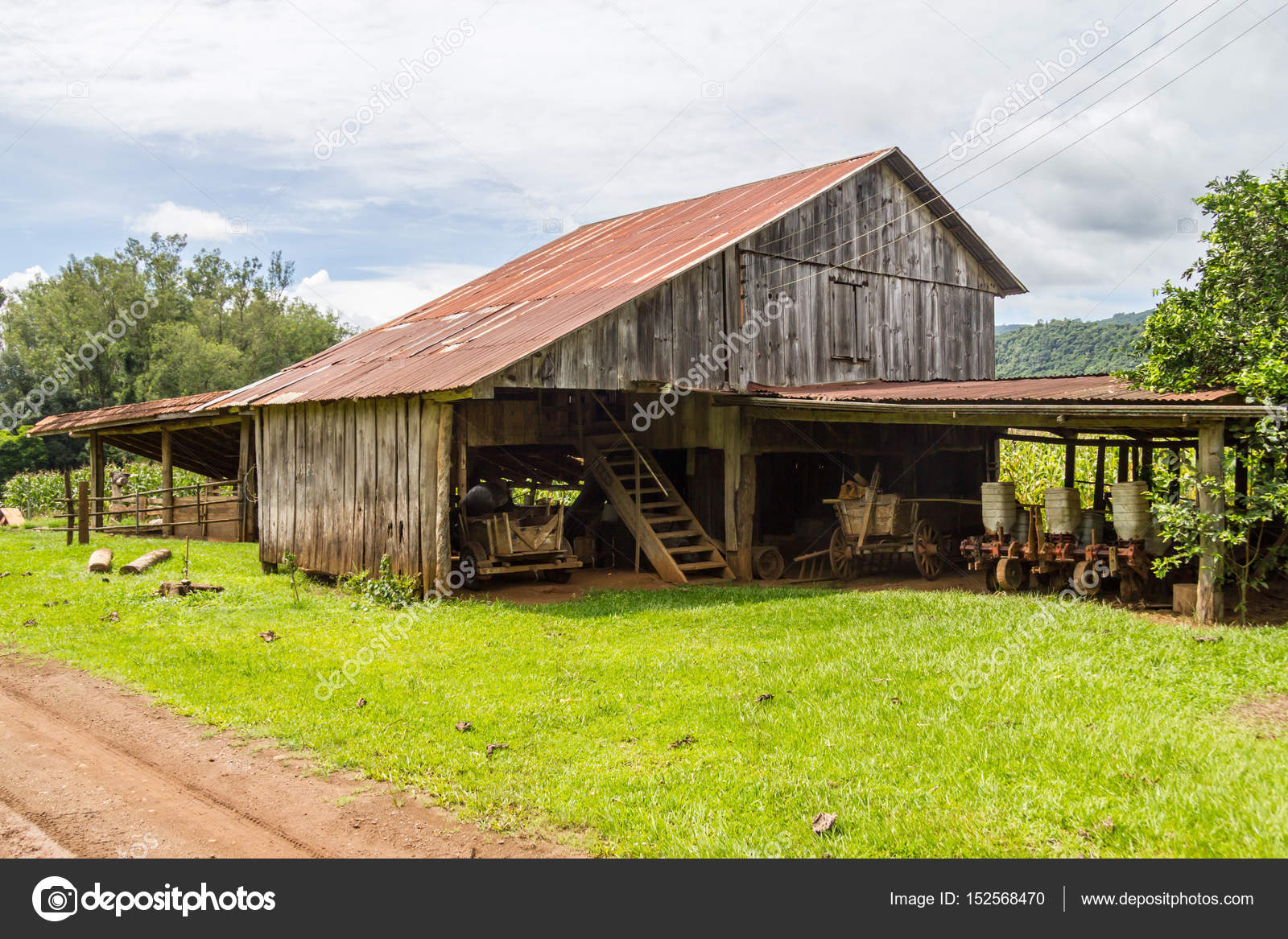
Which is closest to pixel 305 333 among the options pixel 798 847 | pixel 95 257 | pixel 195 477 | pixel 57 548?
pixel 95 257

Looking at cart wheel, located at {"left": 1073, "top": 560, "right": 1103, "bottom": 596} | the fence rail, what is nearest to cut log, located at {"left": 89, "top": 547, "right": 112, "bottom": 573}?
the fence rail

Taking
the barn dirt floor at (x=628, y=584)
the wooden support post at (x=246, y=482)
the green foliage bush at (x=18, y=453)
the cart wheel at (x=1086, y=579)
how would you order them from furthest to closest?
the green foliage bush at (x=18, y=453) → the wooden support post at (x=246, y=482) → the barn dirt floor at (x=628, y=584) → the cart wheel at (x=1086, y=579)

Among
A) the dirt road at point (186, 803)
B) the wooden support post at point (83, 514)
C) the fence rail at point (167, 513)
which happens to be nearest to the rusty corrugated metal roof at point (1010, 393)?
the dirt road at point (186, 803)

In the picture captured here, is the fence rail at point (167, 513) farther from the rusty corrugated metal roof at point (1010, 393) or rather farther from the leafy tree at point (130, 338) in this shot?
the leafy tree at point (130, 338)

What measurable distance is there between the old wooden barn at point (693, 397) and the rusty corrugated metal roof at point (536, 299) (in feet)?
0.30

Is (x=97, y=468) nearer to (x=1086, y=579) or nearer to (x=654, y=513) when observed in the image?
(x=654, y=513)

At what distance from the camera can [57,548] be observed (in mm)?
20125

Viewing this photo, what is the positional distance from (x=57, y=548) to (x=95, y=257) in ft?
137

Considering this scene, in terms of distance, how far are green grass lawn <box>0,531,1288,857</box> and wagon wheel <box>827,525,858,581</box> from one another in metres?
3.05
